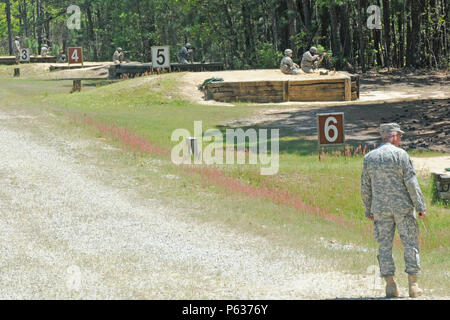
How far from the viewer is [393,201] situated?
884 centimetres

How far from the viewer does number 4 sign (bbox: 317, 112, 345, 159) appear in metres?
18.5

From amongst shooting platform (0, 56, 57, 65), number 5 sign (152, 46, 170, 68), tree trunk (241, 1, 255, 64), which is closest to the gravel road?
number 5 sign (152, 46, 170, 68)

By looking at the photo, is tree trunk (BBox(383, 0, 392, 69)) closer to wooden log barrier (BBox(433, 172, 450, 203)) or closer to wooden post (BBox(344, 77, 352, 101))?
wooden post (BBox(344, 77, 352, 101))

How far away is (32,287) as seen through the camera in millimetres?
9336

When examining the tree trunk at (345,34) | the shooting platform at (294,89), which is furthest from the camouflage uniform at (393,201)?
the tree trunk at (345,34)

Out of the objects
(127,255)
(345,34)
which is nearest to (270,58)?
(345,34)

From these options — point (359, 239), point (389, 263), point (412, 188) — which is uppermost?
point (412, 188)

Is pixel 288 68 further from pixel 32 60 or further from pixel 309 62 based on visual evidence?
pixel 32 60

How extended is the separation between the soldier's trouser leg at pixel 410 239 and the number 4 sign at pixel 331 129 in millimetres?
9735

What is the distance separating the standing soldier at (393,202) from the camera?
874cm

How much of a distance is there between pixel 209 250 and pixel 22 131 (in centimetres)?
1400

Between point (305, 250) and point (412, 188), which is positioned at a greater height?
point (412, 188)

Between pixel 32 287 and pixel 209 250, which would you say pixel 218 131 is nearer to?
pixel 209 250
